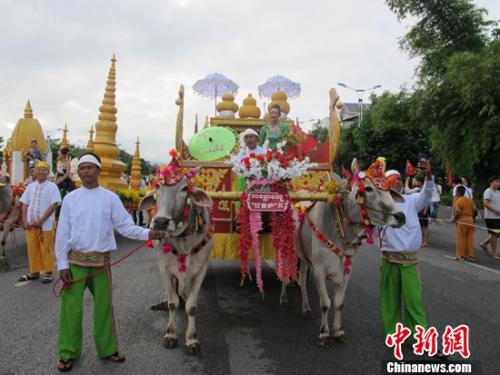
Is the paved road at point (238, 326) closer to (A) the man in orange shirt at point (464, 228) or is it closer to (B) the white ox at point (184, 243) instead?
(B) the white ox at point (184, 243)

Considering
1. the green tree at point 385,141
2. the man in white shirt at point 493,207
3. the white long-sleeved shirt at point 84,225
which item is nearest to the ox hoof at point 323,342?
the white long-sleeved shirt at point 84,225

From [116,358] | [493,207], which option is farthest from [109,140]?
[493,207]

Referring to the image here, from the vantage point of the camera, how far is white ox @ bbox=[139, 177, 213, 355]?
3838 millimetres

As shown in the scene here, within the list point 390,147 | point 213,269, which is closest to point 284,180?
point 213,269

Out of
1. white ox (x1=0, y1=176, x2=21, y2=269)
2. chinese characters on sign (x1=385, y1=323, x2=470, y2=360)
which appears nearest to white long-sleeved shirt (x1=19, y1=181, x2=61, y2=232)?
white ox (x1=0, y1=176, x2=21, y2=269)

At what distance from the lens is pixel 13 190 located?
27.9 ft

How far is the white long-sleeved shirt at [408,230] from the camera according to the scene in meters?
4.27

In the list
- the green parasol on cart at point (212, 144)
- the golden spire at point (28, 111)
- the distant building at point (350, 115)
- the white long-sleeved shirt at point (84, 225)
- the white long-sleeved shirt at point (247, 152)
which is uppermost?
the distant building at point (350, 115)

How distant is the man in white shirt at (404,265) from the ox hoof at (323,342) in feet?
2.11

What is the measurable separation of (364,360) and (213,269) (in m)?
4.35

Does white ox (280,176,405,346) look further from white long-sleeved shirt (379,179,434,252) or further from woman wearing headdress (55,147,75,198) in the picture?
woman wearing headdress (55,147,75,198)

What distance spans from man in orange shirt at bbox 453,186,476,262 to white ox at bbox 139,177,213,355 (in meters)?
7.31

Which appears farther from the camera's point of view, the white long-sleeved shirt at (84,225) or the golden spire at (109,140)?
the golden spire at (109,140)

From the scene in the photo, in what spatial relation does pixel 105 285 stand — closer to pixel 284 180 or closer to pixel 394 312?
pixel 284 180
